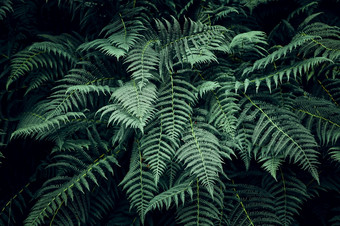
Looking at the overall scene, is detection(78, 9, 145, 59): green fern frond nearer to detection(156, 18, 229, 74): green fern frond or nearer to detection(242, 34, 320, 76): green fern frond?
detection(156, 18, 229, 74): green fern frond

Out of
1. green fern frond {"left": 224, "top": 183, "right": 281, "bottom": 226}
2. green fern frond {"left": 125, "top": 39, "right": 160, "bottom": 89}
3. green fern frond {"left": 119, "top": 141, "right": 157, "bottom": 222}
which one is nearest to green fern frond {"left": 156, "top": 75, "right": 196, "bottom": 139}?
green fern frond {"left": 125, "top": 39, "right": 160, "bottom": 89}

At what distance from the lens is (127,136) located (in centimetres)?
149

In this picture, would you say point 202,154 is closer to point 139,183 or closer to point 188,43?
point 139,183

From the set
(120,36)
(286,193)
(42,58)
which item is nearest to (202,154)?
(286,193)

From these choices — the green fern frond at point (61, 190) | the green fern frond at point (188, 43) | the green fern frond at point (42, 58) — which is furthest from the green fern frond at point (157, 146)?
the green fern frond at point (42, 58)

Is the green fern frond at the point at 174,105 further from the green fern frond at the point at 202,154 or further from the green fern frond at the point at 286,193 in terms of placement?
the green fern frond at the point at 286,193

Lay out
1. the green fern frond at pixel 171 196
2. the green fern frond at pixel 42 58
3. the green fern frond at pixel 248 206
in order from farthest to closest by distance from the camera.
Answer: the green fern frond at pixel 42 58
the green fern frond at pixel 248 206
the green fern frond at pixel 171 196

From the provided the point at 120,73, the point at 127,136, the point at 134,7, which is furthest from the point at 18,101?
the point at 134,7

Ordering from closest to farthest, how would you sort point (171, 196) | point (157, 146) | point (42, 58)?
point (171, 196) < point (157, 146) < point (42, 58)

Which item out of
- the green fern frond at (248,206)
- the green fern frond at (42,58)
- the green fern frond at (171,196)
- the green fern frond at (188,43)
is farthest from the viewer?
the green fern frond at (42,58)

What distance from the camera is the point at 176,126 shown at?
1372 mm

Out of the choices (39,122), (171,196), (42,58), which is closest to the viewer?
(171,196)

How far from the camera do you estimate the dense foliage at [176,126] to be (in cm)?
134

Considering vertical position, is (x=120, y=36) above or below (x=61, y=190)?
above
